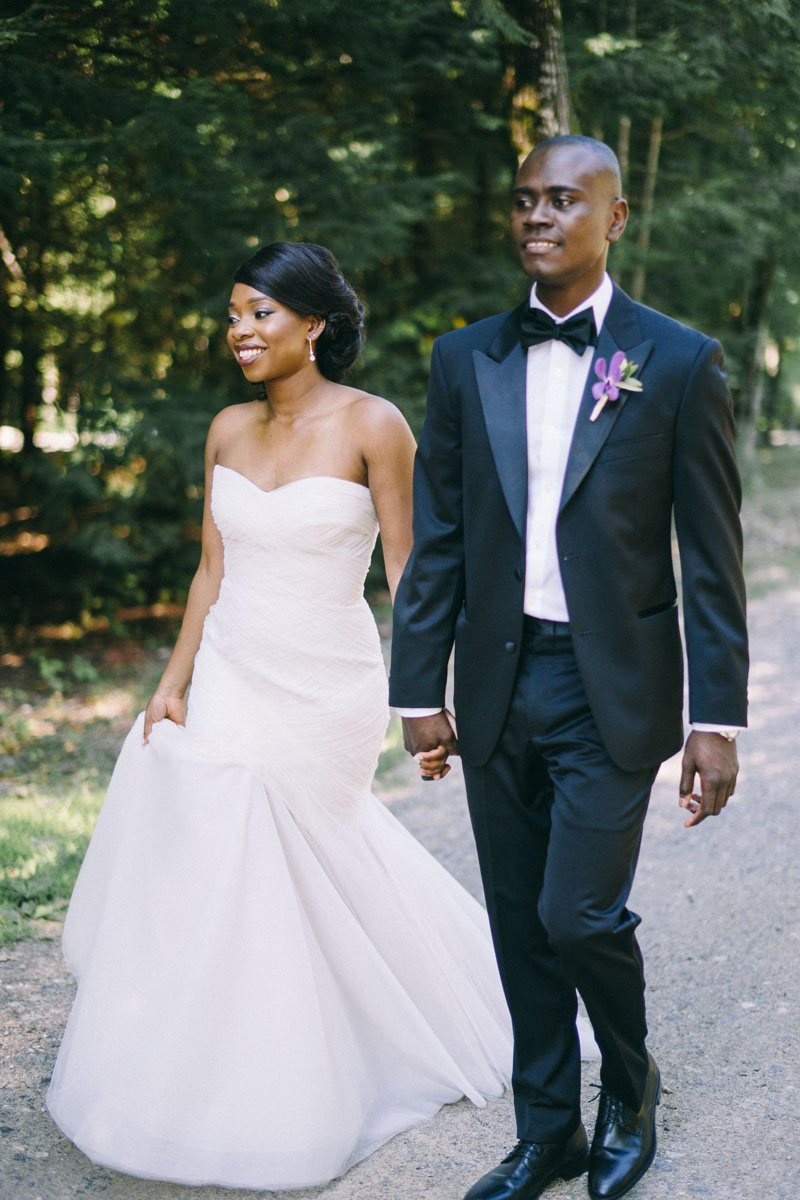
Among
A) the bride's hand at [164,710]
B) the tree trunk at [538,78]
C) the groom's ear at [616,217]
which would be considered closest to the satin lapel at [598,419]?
the groom's ear at [616,217]

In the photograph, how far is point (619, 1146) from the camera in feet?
9.35

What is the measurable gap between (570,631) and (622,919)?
675 millimetres

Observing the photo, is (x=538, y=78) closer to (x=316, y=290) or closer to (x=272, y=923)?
(x=316, y=290)

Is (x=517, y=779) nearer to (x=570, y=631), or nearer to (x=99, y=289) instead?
(x=570, y=631)

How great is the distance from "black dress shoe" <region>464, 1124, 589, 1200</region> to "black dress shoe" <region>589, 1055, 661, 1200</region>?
65 mm

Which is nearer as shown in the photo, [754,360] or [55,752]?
[55,752]

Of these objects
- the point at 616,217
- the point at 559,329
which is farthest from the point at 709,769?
the point at 616,217

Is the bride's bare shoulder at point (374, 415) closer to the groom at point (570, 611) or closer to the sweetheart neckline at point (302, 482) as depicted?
the sweetheart neckline at point (302, 482)

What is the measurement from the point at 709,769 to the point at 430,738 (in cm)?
66

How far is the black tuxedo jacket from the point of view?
2.56 metres

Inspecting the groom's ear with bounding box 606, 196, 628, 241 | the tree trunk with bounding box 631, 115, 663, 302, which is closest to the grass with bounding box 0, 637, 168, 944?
the groom's ear with bounding box 606, 196, 628, 241

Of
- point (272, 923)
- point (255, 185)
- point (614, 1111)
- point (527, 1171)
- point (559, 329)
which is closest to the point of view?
point (559, 329)

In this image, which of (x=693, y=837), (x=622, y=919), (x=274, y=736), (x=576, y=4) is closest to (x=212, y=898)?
(x=274, y=736)

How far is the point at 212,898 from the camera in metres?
2.98
